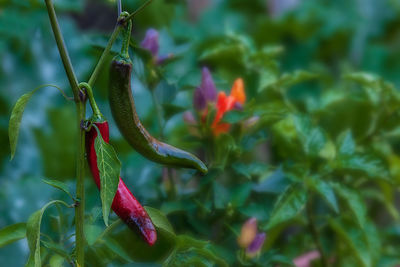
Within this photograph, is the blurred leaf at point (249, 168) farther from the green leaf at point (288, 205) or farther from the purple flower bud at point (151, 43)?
the purple flower bud at point (151, 43)

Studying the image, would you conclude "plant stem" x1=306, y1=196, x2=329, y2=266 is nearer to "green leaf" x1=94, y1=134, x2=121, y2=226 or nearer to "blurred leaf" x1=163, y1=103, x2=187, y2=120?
"blurred leaf" x1=163, y1=103, x2=187, y2=120

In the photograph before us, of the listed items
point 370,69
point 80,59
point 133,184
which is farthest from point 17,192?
point 370,69

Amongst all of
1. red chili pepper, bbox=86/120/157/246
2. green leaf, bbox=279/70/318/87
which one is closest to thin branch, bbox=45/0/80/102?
red chili pepper, bbox=86/120/157/246

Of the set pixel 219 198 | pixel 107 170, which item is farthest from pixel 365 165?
pixel 107 170

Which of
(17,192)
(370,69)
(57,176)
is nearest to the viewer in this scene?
(17,192)

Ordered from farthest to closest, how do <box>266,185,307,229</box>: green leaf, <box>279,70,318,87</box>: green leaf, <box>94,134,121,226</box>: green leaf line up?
<box>279,70,318,87</box>: green leaf → <box>266,185,307,229</box>: green leaf → <box>94,134,121,226</box>: green leaf

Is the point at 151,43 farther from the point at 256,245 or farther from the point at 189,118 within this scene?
the point at 256,245

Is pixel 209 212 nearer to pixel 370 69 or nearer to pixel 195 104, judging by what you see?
pixel 195 104
